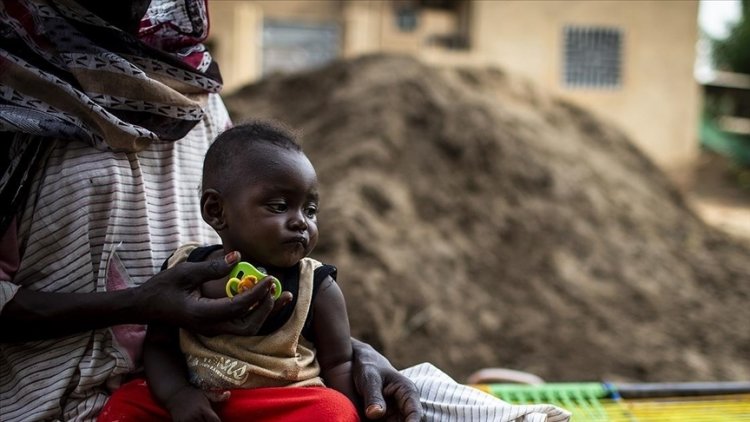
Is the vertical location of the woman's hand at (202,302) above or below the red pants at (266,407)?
above

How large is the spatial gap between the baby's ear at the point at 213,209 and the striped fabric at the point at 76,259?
0.81 ft

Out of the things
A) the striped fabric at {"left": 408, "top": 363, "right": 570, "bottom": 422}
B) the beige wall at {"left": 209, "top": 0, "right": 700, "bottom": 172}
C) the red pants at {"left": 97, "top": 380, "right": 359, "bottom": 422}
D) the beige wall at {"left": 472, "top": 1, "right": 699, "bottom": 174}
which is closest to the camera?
the red pants at {"left": 97, "top": 380, "right": 359, "bottom": 422}

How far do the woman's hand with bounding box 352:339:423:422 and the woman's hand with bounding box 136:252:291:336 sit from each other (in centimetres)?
24

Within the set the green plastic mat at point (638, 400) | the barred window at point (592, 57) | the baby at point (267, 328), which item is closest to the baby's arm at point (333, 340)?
the baby at point (267, 328)

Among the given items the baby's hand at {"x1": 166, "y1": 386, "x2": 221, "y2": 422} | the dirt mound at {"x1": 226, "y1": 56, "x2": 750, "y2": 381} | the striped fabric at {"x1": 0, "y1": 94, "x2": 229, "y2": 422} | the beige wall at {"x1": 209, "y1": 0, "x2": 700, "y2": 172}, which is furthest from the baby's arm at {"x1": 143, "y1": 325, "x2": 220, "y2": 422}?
the beige wall at {"x1": 209, "y1": 0, "x2": 700, "y2": 172}

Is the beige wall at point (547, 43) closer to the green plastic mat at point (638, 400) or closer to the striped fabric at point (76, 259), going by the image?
the green plastic mat at point (638, 400)

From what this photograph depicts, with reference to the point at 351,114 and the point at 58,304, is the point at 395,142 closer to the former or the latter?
the point at 351,114

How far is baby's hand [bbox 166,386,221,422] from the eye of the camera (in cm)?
163

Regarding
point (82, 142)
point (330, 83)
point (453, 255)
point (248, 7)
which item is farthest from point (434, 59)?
point (82, 142)

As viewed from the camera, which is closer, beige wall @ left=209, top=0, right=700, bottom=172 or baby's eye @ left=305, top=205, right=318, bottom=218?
baby's eye @ left=305, top=205, right=318, bottom=218

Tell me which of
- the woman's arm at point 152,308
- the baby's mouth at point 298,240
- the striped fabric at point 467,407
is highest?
the baby's mouth at point 298,240

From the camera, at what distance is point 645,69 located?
13570 millimetres

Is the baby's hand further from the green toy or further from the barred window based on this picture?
the barred window

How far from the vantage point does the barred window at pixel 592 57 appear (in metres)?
13.1
